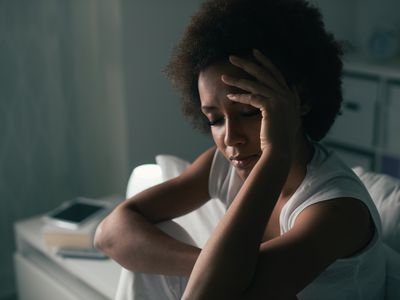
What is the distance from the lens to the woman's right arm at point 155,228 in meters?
1.21

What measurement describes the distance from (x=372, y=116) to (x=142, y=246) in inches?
80.2

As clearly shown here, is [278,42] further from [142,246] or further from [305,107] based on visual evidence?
[142,246]

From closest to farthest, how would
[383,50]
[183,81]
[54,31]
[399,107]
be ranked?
[183,81], [54,31], [399,107], [383,50]

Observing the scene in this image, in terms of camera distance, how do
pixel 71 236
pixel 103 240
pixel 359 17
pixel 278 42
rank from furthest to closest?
pixel 359 17 → pixel 71 236 → pixel 103 240 → pixel 278 42

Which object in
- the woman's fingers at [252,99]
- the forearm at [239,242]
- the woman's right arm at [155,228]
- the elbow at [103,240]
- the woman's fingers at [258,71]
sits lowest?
the elbow at [103,240]

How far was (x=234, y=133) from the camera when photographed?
1.12m

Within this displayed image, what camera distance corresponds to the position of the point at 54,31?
→ 103 inches

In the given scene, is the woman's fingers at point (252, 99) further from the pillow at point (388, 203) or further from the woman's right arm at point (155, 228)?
the pillow at point (388, 203)

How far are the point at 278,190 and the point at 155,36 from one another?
177 cm

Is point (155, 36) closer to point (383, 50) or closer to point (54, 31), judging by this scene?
point (54, 31)

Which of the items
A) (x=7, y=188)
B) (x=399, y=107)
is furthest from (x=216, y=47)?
(x=399, y=107)

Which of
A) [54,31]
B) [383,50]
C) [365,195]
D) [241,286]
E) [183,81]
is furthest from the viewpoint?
[383,50]

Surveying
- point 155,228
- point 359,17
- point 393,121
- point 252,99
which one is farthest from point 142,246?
point 359,17

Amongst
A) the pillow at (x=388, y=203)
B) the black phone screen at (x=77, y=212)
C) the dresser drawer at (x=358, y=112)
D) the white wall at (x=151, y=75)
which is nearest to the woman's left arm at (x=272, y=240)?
the pillow at (x=388, y=203)
